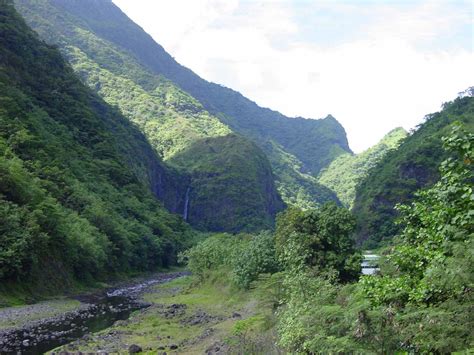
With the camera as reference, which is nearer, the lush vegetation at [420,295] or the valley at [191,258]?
the lush vegetation at [420,295]

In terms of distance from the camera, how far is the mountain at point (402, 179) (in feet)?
417

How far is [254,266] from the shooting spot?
153ft

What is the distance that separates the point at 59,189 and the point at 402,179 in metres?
93.4

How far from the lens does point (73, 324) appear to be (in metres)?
39.8

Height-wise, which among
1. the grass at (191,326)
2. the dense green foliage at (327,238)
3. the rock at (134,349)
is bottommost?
the grass at (191,326)

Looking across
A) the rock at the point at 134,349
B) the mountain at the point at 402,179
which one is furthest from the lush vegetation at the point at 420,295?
the mountain at the point at 402,179

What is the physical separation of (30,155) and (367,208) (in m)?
94.1

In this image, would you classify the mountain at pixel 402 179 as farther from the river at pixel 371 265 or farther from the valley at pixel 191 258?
the river at pixel 371 265

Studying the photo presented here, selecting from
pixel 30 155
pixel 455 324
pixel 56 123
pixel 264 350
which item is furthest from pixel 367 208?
pixel 455 324

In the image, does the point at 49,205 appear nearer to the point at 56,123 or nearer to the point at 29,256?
the point at 29,256

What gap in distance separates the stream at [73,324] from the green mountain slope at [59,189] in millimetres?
5955

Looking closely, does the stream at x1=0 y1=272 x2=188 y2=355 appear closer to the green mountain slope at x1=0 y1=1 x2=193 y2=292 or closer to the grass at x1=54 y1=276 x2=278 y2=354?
the grass at x1=54 y1=276 x2=278 y2=354

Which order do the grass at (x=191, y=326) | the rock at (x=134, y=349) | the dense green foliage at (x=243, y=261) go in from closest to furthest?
the grass at (x=191, y=326) < the rock at (x=134, y=349) < the dense green foliage at (x=243, y=261)

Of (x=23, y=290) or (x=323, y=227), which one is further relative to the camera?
(x=23, y=290)
